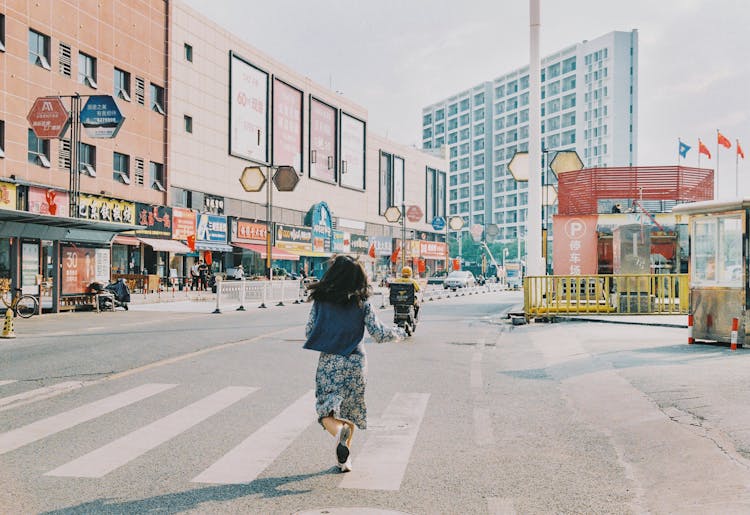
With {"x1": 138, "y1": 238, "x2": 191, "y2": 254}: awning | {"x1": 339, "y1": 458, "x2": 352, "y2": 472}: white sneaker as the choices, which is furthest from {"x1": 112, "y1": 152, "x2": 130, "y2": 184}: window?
{"x1": 339, "y1": 458, "x2": 352, "y2": 472}: white sneaker

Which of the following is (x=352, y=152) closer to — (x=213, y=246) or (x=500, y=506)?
(x=213, y=246)

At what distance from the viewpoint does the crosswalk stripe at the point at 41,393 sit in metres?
8.10

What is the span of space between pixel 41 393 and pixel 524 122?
120119mm

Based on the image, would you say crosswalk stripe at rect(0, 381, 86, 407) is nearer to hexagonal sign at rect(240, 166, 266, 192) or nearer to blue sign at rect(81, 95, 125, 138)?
blue sign at rect(81, 95, 125, 138)

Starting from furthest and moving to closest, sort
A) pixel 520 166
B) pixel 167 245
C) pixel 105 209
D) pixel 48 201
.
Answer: pixel 167 245 < pixel 105 209 < pixel 48 201 < pixel 520 166

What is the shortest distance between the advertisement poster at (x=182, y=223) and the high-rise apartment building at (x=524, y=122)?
52.6m

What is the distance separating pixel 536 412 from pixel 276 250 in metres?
49.8

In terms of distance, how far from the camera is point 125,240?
38.3 metres

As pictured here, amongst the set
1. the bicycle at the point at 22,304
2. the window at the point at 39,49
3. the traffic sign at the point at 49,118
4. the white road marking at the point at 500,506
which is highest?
the window at the point at 39,49

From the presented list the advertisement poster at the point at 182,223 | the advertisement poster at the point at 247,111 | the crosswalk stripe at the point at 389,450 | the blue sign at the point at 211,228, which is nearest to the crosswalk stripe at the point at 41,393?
the crosswalk stripe at the point at 389,450

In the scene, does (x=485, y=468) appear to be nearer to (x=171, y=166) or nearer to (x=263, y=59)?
(x=171, y=166)

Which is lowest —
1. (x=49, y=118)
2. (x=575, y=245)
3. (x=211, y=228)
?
(x=575, y=245)

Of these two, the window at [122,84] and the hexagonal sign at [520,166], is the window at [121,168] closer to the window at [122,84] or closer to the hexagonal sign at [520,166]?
the window at [122,84]

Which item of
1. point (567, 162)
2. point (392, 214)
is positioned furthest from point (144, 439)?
point (392, 214)
